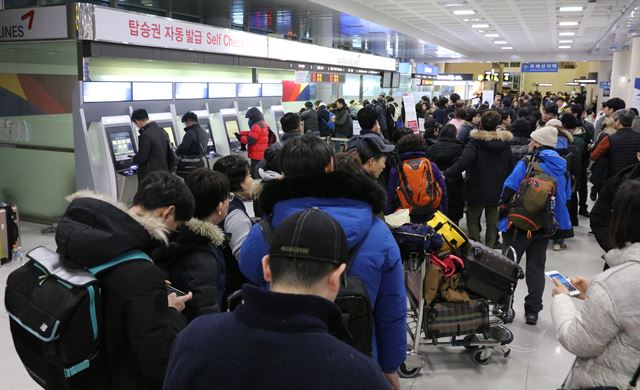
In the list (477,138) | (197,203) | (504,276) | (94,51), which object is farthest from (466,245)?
(94,51)

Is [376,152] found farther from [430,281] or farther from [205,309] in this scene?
[205,309]

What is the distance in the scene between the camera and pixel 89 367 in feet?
5.92

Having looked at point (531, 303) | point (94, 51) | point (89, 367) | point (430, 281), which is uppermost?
point (94, 51)

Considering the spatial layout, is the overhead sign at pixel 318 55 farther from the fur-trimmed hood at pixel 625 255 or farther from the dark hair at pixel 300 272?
the dark hair at pixel 300 272

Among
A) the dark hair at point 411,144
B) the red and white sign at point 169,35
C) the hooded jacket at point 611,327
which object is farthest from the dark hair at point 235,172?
the red and white sign at point 169,35

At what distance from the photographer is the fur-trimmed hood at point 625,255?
1811mm

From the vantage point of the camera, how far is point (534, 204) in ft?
13.3

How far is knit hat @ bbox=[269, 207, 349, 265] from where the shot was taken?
114 centimetres

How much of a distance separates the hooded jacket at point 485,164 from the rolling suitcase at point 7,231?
4.45 m

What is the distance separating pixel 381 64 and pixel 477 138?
1140 centimetres

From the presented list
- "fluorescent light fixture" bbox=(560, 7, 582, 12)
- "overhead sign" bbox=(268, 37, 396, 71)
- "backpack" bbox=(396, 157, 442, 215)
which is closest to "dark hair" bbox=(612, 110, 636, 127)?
"backpack" bbox=(396, 157, 442, 215)

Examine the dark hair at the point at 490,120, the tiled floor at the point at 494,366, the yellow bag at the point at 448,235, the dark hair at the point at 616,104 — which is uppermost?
the dark hair at the point at 616,104

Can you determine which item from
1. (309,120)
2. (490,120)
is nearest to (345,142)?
(309,120)

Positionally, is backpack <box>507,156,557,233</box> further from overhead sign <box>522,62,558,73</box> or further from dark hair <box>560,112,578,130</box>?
overhead sign <box>522,62,558,73</box>
